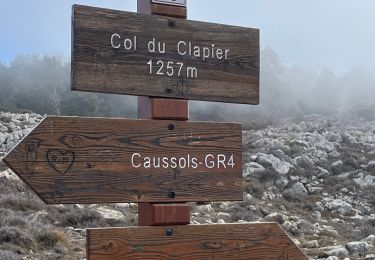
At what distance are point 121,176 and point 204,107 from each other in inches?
1305

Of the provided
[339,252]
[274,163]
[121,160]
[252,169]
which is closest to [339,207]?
[252,169]

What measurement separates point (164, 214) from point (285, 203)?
14675 millimetres

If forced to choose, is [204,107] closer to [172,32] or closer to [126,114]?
[126,114]

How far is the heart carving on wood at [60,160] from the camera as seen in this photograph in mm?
2404

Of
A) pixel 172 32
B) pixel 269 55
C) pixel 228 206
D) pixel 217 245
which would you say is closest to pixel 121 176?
pixel 217 245

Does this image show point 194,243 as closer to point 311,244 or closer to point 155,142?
point 155,142

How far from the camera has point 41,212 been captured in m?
11.7

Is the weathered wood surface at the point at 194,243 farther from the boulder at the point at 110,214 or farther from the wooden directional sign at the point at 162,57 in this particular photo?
the boulder at the point at 110,214

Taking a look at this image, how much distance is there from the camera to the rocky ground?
382 inches

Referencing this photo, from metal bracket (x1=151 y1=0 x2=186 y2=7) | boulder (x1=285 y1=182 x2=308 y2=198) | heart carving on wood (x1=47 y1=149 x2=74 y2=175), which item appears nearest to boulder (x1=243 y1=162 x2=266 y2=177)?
boulder (x1=285 y1=182 x2=308 y2=198)

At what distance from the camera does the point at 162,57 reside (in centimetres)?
273

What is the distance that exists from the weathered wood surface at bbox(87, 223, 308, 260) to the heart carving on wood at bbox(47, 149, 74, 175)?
0.97ft

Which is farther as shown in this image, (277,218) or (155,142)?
(277,218)

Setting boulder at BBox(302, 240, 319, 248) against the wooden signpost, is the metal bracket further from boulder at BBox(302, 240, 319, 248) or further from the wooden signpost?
boulder at BBox(302, 240, 319, 248)
